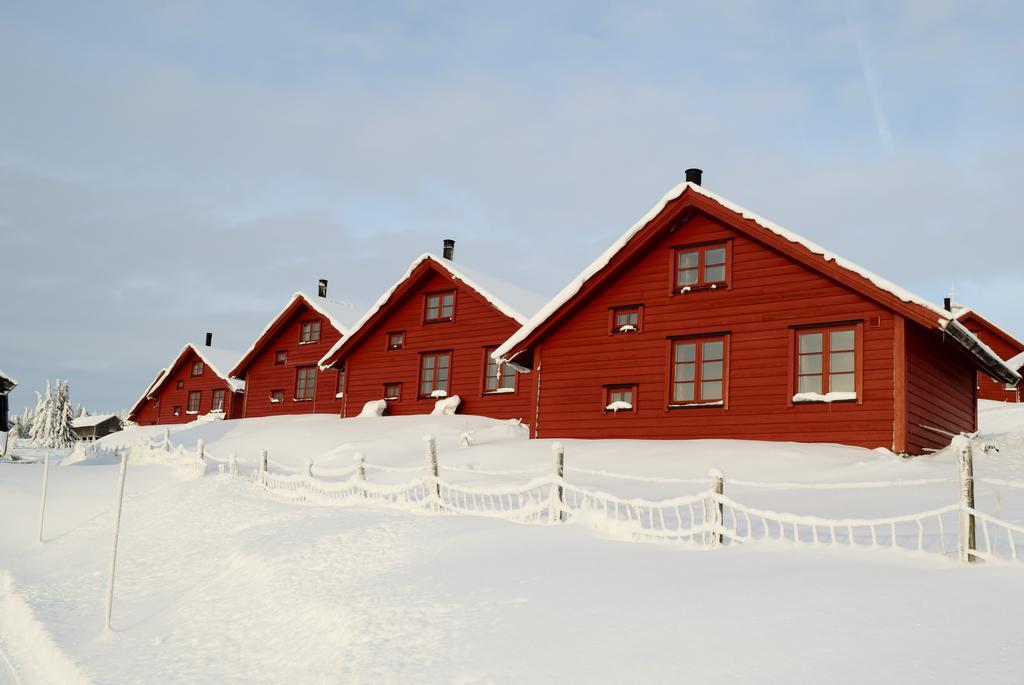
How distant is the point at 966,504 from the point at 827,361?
12.0 metres

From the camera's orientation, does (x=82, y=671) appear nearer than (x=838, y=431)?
Yes

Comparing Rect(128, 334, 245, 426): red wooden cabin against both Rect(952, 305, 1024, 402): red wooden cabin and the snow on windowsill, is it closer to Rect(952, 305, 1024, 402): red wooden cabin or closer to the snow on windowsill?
the snow on windowsill

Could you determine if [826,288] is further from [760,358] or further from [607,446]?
[607,446]

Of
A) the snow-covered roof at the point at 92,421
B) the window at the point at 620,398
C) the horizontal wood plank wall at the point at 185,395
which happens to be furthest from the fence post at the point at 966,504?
the snow-covered roof at the point at 92,421

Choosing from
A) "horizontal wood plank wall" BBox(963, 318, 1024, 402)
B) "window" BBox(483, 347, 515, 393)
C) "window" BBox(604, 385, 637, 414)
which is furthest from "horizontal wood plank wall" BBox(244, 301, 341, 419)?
"horizontal wood plank wall" BBox(963, 318, 1024, 402)

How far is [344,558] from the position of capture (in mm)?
Answer: 10984

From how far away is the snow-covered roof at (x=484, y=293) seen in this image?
30625mm

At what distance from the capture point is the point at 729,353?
20.8 meters

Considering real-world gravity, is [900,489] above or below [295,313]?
below

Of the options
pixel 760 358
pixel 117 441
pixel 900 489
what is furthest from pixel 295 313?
pixel 900 489

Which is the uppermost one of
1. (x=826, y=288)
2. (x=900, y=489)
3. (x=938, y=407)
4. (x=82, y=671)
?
(x=826, y=288)

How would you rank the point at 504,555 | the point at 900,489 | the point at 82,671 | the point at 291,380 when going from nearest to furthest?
the point at 82,671, the point at 504,555, the point at 900,489, the point at 291,380

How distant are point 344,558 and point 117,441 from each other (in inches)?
1543

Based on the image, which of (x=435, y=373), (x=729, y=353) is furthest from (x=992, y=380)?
(x=729, y=353)
